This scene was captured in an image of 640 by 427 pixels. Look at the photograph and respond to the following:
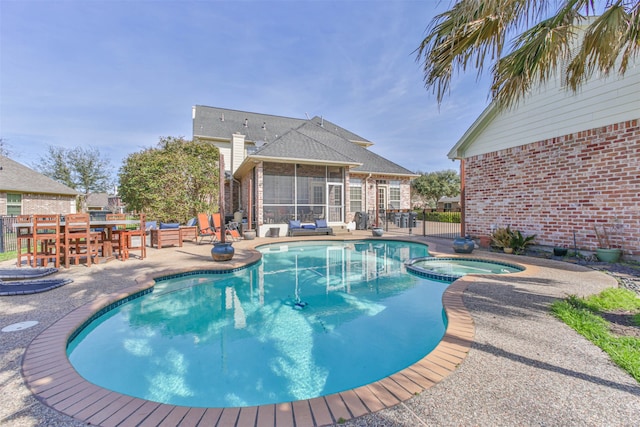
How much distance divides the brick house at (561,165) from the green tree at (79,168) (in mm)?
40528

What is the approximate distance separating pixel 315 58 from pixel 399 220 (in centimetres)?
1124

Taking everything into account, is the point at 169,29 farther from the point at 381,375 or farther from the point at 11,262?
the point at 381,375

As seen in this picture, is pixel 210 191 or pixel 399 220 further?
pixel 399 220

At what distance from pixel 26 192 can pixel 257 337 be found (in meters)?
23.9

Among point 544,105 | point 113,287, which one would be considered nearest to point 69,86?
point 113,287

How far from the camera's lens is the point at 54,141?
30656mm

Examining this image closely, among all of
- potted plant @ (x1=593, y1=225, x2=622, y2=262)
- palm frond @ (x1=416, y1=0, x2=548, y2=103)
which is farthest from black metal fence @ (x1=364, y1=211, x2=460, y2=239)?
palm frond @ (x1=416, y1=0, x2=548, y2=103)

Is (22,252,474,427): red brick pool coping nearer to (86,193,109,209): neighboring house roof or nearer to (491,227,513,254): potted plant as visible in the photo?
(491,227,513,254): potted plant

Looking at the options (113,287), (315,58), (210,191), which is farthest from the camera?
(315,58)

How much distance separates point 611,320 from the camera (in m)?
3.39

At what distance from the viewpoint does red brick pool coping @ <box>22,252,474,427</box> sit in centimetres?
183

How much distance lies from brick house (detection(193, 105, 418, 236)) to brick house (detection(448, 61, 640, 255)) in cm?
621

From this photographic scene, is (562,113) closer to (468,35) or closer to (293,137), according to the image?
(468,35)

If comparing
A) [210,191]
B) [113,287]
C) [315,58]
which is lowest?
[113,287]
